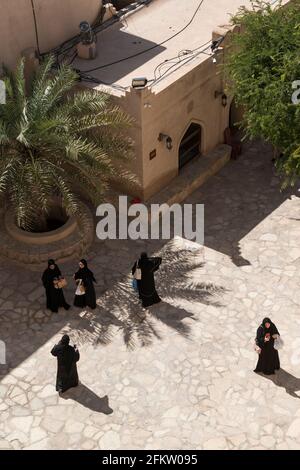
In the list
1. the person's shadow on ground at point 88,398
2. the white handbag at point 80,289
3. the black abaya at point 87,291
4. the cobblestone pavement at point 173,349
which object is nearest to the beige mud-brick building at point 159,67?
the cobblestone pavement at point 173,349

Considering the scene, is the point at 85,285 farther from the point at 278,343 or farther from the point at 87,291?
the point at 278,343

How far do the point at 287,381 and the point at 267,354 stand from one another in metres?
0.76

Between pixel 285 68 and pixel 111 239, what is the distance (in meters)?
5.61

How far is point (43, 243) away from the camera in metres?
16.7

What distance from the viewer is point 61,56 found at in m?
18.5

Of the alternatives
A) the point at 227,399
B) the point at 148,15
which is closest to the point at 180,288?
the point at 227,399

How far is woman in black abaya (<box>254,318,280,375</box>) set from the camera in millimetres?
13375

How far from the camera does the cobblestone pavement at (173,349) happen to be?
1308 centimetres

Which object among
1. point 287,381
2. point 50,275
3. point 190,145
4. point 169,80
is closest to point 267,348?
point 287,381

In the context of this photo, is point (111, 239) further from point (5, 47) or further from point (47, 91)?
point (5, 47)

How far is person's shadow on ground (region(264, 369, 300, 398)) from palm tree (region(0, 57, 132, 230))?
17.2ft

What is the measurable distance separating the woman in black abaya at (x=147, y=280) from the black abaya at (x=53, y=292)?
5.22ft

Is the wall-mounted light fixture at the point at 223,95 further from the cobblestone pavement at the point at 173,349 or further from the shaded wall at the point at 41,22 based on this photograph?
the shaded wall at the point at 41,22
